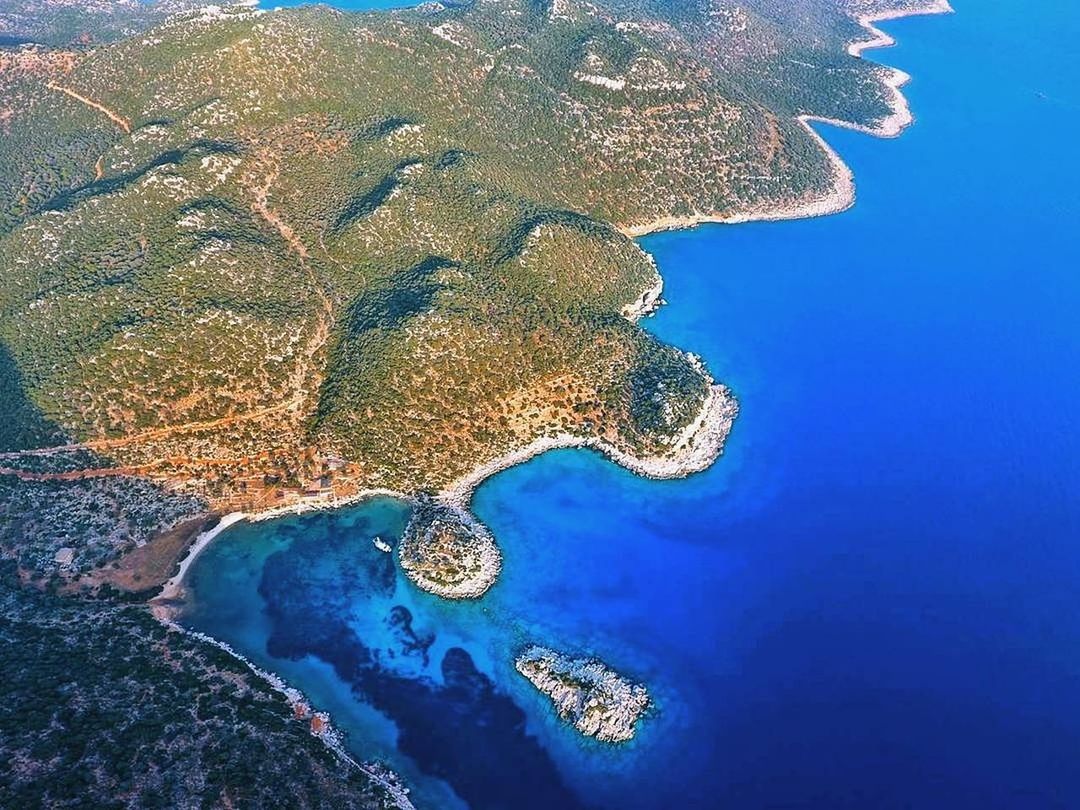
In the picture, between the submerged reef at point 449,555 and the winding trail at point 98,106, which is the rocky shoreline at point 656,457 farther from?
the winding trail at point 98,106

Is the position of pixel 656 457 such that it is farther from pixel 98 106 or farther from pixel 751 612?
pixel 98 106

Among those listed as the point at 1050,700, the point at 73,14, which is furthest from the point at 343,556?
the point at 73,14

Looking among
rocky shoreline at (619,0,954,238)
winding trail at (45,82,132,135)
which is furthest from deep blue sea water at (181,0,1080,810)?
winding trail at (45,82,132,135)

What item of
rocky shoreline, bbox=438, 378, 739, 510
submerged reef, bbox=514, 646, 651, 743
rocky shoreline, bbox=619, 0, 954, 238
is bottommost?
submerged reef, bbox=514, 646, 651, 743

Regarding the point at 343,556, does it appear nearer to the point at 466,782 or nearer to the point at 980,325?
the point at 466,782

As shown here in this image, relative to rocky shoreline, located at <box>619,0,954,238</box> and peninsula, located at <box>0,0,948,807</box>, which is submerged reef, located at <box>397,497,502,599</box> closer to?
peninsula, located at <box>0,0,948,807</box>
